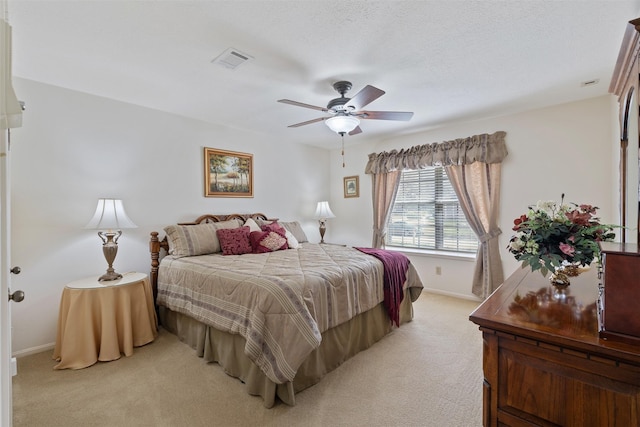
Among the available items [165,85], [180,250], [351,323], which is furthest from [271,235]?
[165,85]

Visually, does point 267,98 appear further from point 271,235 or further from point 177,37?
point 271,235

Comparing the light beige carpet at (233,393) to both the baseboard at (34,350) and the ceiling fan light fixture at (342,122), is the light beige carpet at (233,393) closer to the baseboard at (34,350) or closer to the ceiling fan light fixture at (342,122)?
the baseboard at (34,350)

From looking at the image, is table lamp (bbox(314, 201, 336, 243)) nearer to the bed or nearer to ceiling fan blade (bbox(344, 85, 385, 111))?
the bed

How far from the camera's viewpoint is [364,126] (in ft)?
13.3

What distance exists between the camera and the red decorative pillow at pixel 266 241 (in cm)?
345

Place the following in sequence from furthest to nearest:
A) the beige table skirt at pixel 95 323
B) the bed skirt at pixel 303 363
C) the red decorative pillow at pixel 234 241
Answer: the red decorative pillow at pixel 234 241 < the beige table skirt at pixel 95 323 < the bed skirt at pixel 303 363

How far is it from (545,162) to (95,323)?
16.2 ft

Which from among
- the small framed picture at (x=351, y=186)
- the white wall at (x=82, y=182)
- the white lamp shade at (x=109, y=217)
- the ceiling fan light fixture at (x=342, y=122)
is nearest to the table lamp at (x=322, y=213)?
the small framed picture at (x=351, y=186)

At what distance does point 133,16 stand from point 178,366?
2.54 metres

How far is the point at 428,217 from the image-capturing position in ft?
14.7

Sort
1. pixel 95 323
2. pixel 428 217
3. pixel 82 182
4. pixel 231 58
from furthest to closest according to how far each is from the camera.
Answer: pixel 428 217
pixel 82 182
pixel 95 323
pixel 231 58

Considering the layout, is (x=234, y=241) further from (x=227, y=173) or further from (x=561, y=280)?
(x=561, y=280)

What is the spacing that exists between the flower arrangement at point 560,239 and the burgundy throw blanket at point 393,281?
1.57 metres

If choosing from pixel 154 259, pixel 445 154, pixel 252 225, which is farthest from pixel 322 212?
pixel 154 259
